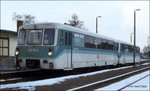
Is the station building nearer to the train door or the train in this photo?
the train

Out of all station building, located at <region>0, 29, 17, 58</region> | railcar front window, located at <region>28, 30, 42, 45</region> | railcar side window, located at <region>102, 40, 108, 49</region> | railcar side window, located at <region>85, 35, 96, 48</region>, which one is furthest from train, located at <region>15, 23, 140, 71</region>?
station building, located at <region>0, 29, 17, 58</region>

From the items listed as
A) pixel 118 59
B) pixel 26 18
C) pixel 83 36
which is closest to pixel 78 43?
pixel 83 36

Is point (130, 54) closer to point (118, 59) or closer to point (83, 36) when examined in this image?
point (118, 59)

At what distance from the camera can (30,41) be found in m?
12.8

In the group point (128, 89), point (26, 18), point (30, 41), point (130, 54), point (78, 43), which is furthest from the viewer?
point (26, 18)

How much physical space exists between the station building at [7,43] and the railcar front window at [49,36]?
11447 millimetres

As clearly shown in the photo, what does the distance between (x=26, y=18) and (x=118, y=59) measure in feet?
104

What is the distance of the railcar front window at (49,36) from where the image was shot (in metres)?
12.2

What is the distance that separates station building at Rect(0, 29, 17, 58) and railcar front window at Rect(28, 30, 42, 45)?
10525 millimetres

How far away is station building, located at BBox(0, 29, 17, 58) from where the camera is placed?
22812 mm

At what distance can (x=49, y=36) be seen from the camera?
40.5 feet

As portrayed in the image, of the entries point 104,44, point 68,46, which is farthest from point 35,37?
point 104,44

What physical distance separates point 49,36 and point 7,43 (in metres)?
12.9

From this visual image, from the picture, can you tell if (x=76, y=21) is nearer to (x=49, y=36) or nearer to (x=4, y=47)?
(x=4, y=47)
